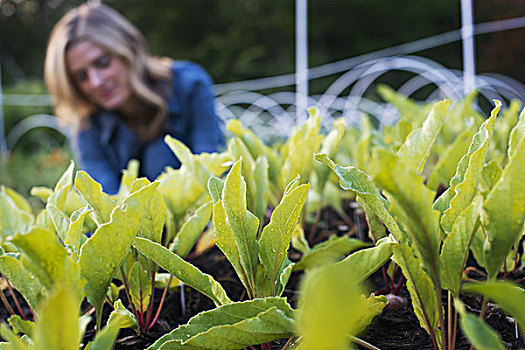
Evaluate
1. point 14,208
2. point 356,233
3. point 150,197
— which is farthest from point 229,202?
point 356,233

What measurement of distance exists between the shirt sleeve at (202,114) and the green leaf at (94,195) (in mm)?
2140

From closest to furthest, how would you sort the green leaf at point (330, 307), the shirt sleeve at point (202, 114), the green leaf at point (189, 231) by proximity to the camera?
the green leaf at point (330, 307) < the green leaf at point (189, 231) < the shirt sleeve at point (202, 114)

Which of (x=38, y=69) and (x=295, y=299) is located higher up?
(x=38, y=69)

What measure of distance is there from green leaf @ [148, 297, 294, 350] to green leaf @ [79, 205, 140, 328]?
4.1 inches

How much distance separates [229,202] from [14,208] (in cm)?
49

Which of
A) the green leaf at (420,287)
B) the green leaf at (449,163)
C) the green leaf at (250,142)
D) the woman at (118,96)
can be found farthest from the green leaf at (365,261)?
the woman at (118,96)

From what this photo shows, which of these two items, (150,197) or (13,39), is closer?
(150,197)

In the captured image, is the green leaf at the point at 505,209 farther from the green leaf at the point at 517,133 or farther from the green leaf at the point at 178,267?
the green leaf at the point at 178,267

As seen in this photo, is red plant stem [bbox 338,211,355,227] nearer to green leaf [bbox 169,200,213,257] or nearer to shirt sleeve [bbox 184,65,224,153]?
green leaf [bbox 169,200,213,257]

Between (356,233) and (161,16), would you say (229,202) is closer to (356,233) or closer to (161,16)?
(356,233)

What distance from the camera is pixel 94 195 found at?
0.62 m

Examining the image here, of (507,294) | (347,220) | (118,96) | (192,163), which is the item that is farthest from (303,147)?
(118,96)

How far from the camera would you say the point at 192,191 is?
2.83ft

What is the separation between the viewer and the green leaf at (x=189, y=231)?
70 centimetres
